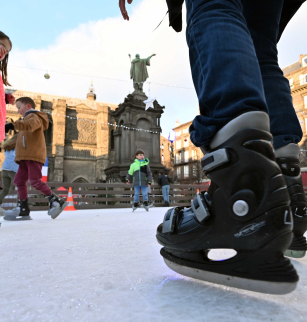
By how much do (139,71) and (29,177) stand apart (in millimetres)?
10099

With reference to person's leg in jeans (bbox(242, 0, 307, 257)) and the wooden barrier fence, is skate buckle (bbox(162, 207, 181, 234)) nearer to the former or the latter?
person's leg in jeans (bbox(242, 0, 307, 257))

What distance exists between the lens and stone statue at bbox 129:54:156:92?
11484 mm

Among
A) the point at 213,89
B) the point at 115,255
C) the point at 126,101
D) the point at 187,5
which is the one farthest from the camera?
the point at 126,101

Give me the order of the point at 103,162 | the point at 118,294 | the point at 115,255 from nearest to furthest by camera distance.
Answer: the point at 118,294 → the point at 115,255 → the point at 103,162

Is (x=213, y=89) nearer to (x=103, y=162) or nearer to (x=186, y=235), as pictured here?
(x=186, y=235)

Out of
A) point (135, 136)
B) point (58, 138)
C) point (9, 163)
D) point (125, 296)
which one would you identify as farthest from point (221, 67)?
point (58, 138)

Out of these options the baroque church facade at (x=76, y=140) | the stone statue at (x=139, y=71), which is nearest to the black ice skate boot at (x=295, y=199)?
the stone statue at (x=139, y=71)

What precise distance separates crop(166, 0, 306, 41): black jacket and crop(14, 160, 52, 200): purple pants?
2.48 meters

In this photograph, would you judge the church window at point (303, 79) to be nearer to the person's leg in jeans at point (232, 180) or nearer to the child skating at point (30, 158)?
the child skating at point (30, 158)

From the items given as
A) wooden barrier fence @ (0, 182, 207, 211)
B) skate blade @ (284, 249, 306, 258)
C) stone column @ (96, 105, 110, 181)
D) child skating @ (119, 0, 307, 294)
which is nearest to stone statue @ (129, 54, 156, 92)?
wooden barrier fence @ (0, 182, 207, 211)

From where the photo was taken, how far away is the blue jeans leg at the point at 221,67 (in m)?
0.57

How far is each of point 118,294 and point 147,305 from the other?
0.08 metres

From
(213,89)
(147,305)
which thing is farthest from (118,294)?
(213,89)

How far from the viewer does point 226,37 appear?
24.2 inches
